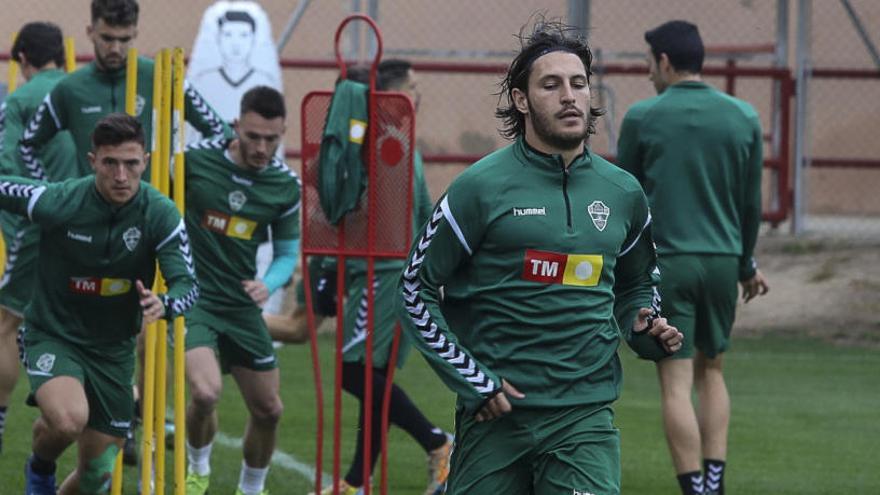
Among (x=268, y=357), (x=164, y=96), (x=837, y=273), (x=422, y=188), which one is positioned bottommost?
(x=837, y=273)

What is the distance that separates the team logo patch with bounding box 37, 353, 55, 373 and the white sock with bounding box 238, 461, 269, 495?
4.86 ft

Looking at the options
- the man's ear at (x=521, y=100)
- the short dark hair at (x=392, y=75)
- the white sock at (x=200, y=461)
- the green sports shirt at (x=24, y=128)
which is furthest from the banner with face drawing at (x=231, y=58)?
the man's ear at (x=521, y=100)

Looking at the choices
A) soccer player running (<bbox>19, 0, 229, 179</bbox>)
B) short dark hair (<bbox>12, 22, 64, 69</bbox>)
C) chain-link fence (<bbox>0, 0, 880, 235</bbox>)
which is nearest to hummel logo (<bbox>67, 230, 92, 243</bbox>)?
soccer player running (<bbox>19, 0, 229, 179</bbox>)

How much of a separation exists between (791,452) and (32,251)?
445 cm

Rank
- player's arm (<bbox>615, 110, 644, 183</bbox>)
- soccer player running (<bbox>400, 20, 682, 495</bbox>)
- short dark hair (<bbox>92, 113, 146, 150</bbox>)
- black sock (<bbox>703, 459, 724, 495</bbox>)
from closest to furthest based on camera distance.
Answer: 1. soccer player running (<bbox>400, 20, 682, 495</bbox>)
2. short dark hair (<bbox>92, 113, 146, 150</bbox>)
3. player's arm (<bbox>615, 110, 644, 183</bbox>)
4. black sock (<bbox>703, 459, 724, 495</bbox>)

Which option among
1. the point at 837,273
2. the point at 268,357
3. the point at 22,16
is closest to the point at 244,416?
the point at 268,357

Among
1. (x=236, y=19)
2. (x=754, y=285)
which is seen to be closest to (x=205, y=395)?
(x=754, y=285)

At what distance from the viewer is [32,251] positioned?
9.91m

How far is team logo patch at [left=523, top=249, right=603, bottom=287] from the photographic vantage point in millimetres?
5488

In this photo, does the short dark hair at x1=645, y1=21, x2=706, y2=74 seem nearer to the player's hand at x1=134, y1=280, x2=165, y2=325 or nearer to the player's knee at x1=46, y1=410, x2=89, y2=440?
the player's hand at x1=134, y1=280, x2=165, y2=325

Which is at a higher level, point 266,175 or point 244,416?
point 266,175

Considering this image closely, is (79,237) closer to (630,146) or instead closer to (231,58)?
(630,146)

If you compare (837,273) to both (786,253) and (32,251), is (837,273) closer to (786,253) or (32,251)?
(786,253)

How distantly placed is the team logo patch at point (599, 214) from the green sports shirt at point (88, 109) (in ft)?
12.7
